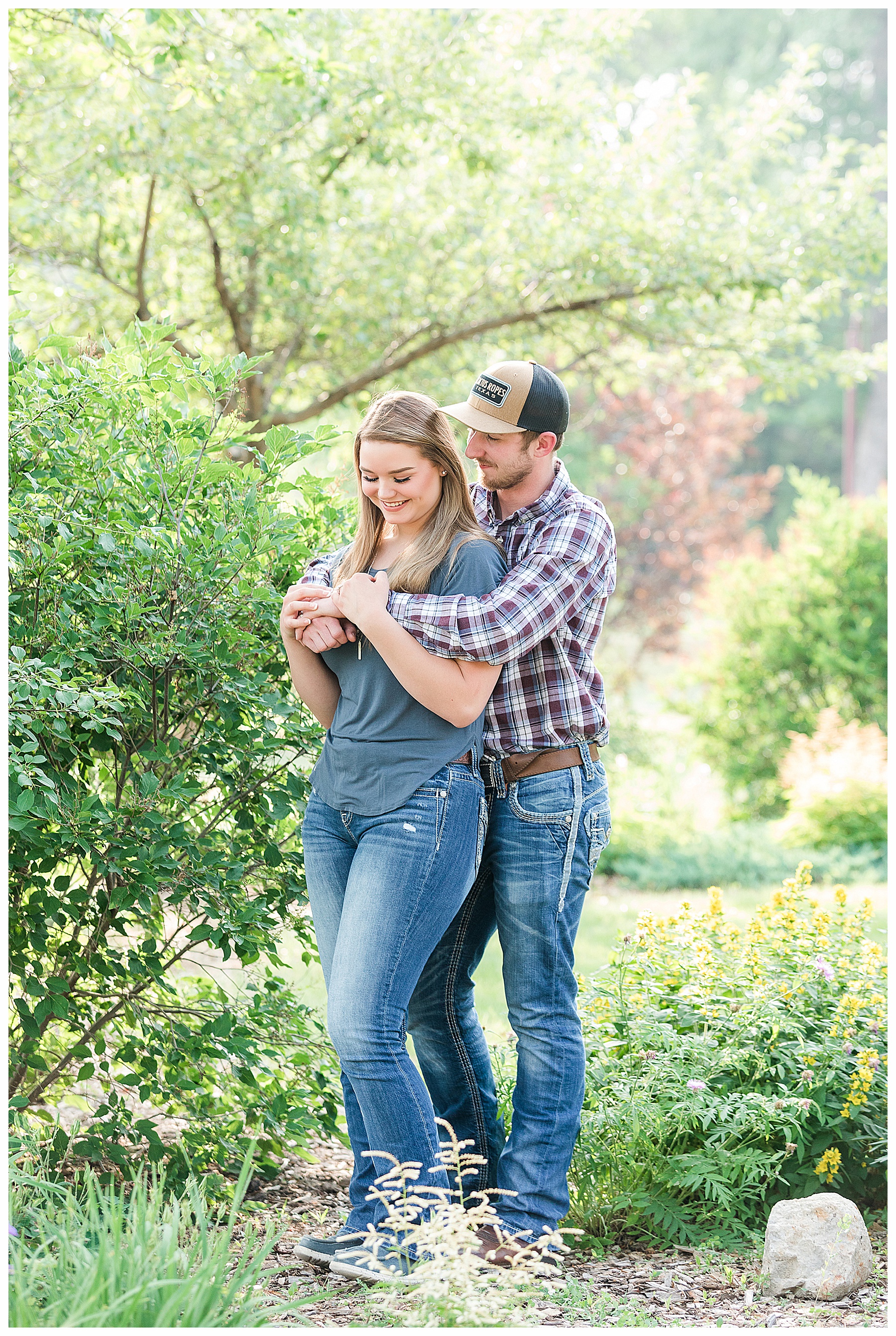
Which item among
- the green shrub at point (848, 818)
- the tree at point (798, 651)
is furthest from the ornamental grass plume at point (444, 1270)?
the tree at point (798, 651)

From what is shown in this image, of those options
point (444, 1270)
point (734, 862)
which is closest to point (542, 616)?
point (444, 1270)

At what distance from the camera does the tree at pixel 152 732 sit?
2.52 metres

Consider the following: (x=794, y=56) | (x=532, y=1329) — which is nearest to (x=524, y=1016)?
(x=532, y=1329)

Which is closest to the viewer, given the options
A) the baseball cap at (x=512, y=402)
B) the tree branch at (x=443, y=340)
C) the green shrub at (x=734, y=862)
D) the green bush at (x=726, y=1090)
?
the baseball cap at (x=512, y=402)

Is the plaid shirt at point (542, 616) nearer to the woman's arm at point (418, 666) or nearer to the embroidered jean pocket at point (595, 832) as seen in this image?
the woman's arm at point (418, 666)

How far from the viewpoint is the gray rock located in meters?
2.44

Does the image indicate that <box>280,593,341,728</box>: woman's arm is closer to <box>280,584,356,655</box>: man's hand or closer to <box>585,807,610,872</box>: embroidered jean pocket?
<box>280,584,356,655</box>: man's hand

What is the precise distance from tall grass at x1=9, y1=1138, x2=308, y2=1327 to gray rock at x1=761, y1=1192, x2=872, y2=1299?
108 cm

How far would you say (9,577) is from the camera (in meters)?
2.56

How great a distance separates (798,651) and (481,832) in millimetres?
8244

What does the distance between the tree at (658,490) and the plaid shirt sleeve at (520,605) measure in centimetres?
1030

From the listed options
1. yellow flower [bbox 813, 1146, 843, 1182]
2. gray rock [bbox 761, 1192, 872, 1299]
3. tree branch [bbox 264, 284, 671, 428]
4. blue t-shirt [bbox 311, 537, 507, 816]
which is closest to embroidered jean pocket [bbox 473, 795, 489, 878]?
blue t-shirt [bbox 311, 537, 507, 816]

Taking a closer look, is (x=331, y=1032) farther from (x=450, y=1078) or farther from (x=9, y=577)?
(x=9, y=577)

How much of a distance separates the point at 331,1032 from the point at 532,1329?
0.64m
